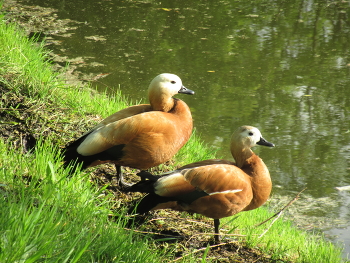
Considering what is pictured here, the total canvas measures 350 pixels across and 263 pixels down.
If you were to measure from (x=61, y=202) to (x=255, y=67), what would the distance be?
5.37 m

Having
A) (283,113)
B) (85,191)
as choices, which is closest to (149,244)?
(85,191)

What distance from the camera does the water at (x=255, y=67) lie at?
5051 mm

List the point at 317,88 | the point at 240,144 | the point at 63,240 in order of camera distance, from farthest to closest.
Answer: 1. the point at 317,88
2. the point at 240,144
3. the point at 63,240

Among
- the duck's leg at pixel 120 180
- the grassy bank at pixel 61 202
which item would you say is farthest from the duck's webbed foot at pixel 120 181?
the grassy bank at pixel 61 202

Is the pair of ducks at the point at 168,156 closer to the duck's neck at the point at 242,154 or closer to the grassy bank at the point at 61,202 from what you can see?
the duck's neck at the point at 242,154

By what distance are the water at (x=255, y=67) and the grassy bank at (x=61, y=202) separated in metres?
0.94

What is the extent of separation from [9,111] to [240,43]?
5367 millimetres

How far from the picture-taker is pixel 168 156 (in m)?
3.45

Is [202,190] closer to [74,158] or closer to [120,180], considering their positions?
[120,180]

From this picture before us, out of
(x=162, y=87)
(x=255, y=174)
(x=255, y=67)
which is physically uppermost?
(x=162, y=87)

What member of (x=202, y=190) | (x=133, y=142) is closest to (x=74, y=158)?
(x=133, y=142)

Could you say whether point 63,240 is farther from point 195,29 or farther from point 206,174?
point 195,29

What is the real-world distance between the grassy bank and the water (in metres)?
0.94

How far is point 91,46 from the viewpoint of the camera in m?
8.04
